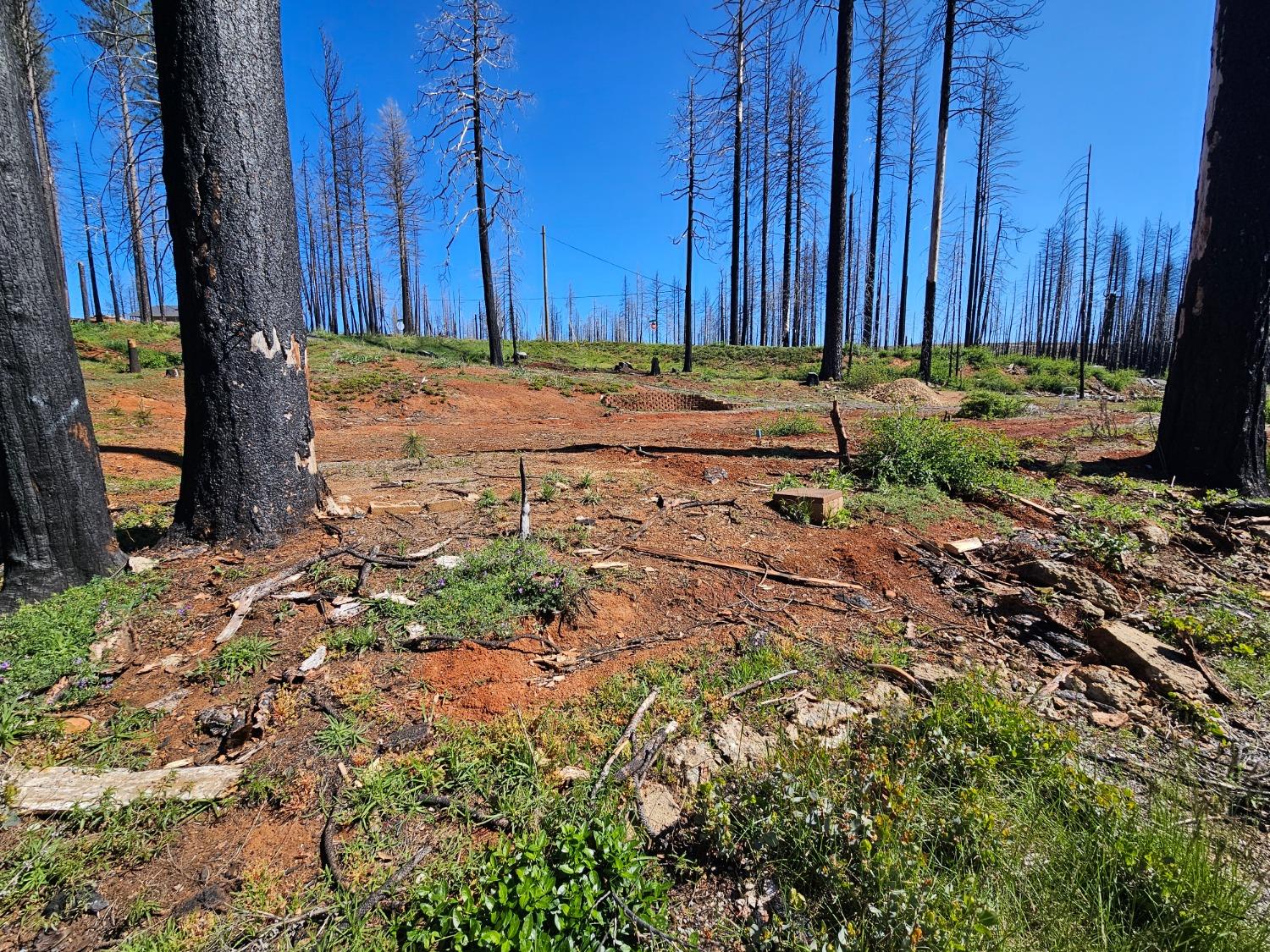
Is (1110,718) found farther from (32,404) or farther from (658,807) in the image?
(32,404)

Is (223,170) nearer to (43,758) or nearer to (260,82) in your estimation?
(260,82)

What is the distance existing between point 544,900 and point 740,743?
0.93 meters

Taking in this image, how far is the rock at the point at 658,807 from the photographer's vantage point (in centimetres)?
172

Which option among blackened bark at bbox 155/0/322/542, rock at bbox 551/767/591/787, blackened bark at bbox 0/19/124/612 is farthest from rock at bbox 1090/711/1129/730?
blackened bark at bbox 0/19/124/612

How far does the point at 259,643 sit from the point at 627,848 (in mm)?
1983

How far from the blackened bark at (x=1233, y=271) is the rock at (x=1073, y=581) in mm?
3075

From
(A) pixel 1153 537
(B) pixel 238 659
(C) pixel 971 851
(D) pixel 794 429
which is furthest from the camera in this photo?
(D) pixel 794 429

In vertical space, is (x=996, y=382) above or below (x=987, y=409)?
above

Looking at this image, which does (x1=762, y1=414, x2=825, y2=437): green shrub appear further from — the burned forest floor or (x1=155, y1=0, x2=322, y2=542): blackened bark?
(x1=155, y1=0, x2=322, y2=542): blackened bark

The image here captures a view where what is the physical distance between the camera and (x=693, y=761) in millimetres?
1959

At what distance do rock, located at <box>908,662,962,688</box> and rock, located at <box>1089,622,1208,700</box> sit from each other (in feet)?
2.67

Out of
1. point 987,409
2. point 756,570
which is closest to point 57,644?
point 756,570

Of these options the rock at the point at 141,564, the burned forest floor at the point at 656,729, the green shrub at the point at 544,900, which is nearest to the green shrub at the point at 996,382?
the burned forest floor at the point at 656,729

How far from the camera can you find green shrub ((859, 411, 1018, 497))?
4578mm
